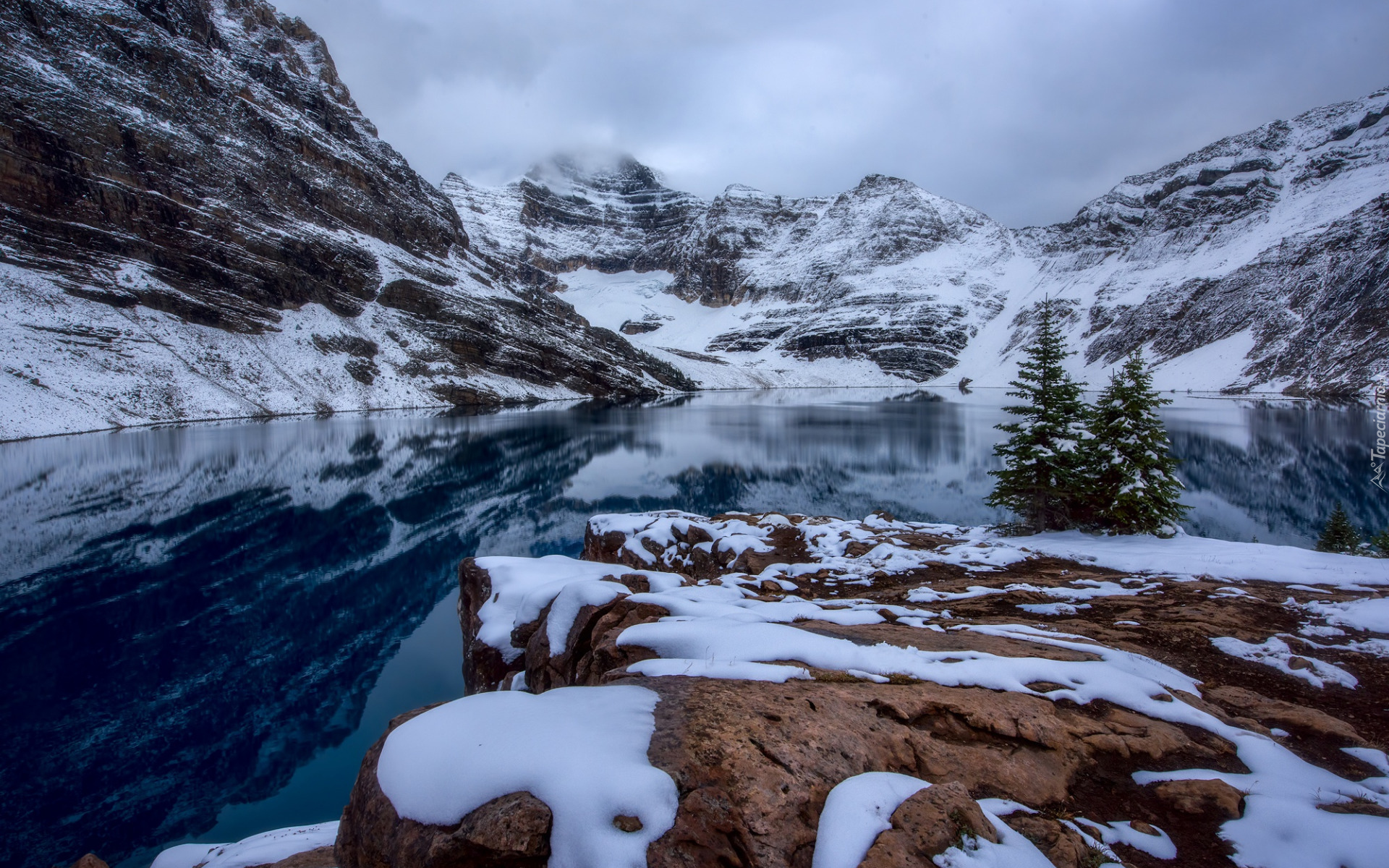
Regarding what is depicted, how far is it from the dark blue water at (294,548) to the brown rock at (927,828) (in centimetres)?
937

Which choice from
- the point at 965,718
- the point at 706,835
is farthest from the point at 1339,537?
the point at 706,835

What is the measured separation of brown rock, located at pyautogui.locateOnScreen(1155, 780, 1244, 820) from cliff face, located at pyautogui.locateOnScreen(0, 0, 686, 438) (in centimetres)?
6744

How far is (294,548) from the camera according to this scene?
20.8 metres

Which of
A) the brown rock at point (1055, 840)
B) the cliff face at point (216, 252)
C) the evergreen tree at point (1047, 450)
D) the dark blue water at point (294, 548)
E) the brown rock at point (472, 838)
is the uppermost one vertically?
the cliff face at point (216, 252)

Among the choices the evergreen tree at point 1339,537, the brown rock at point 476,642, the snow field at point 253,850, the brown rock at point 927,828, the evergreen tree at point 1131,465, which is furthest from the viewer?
the evergreen tree at point 1339,537

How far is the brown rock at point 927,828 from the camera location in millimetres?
3023

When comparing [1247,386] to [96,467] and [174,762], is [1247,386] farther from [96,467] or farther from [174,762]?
[96,467]

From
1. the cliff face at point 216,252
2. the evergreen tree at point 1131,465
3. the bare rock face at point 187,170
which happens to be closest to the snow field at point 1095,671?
the evergreen tree at point 1131,465

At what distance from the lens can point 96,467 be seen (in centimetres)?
3209

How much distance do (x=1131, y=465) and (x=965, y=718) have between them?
45.4ft

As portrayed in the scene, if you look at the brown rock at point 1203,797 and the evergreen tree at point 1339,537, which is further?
the evergreen tree at point 1339,537

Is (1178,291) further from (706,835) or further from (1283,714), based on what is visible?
(706,835)

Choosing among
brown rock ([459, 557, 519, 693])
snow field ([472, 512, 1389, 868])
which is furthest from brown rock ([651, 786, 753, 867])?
brown rock ([459, 557, 519, 693])

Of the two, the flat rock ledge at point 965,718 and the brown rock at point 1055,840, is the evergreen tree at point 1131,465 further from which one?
the brown rock at point 1055,840
